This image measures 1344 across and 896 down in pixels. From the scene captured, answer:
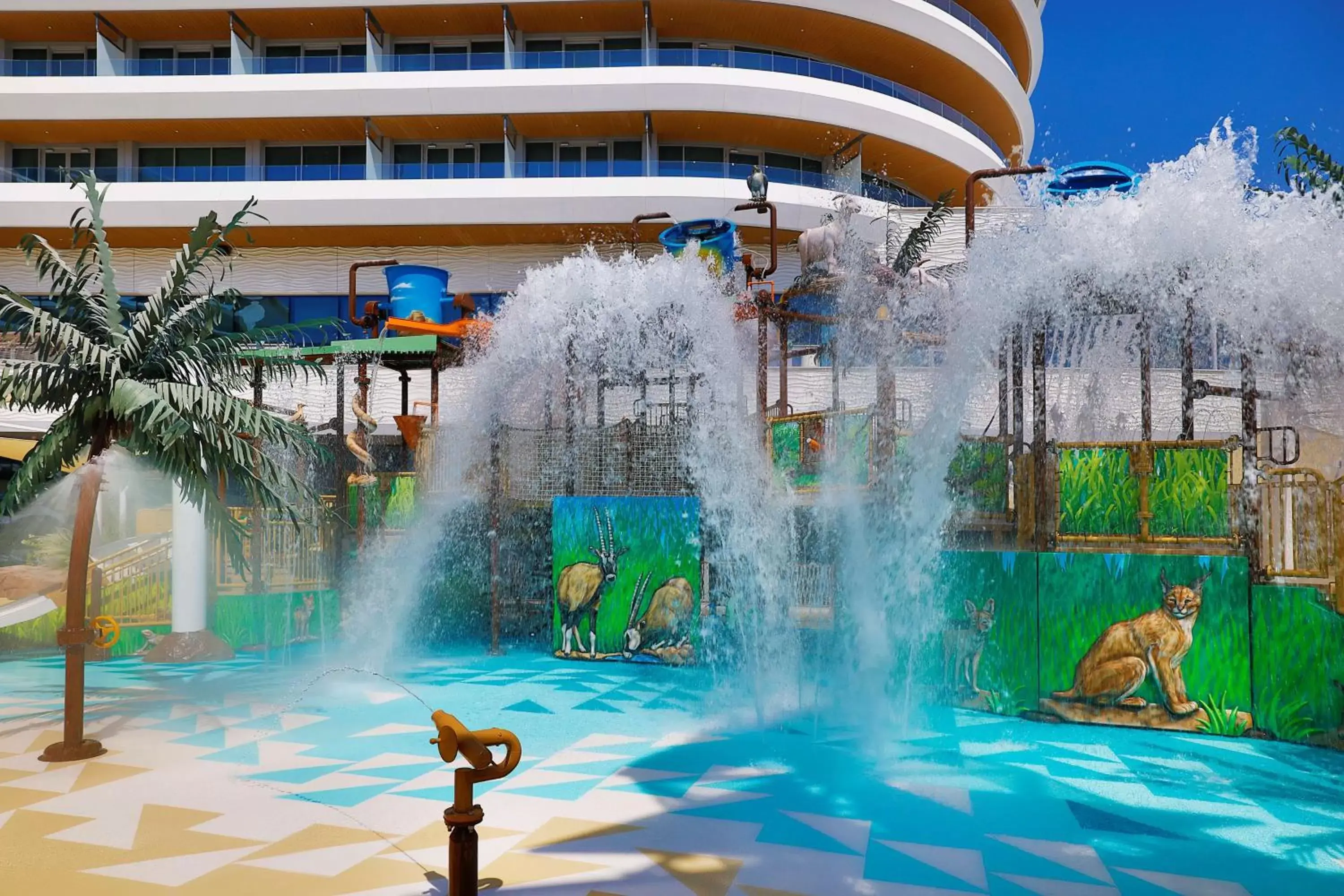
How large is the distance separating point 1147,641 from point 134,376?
8875 millimetres

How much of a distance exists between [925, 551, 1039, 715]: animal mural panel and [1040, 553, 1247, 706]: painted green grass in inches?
5.8

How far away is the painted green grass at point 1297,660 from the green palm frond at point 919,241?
9.07 metres

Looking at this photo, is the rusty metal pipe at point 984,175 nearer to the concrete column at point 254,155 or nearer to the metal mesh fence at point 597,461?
the metal mesh fence at point 597,461

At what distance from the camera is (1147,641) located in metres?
8.55

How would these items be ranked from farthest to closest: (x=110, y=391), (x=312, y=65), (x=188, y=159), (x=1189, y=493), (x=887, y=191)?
(x=887, y=191) < (x=188, y=159) < (x=312, y=65) < (x=1189, y=493) < (x=110, y=391)

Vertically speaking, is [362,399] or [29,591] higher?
[362,399]

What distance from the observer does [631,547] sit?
12.5 m

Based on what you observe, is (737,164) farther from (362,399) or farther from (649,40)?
(362,399)

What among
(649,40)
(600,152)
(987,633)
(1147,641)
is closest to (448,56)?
(600,152)

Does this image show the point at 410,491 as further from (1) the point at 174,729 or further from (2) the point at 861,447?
(2) the point at 861,447

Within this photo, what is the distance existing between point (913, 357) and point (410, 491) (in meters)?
7.25

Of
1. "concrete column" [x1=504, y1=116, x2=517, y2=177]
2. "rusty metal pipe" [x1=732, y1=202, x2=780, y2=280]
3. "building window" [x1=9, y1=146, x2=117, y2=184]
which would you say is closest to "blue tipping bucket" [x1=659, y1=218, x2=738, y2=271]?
"rusty metal pipe" [x1=732, y1=202, x2=780, y2=280]

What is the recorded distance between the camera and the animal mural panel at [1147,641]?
8305 mm

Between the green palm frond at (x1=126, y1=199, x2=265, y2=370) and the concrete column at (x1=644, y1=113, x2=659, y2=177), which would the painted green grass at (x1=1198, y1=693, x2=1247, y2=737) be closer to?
the green palm frond at (x1=126, y1=199, x2=265, y2=370)
